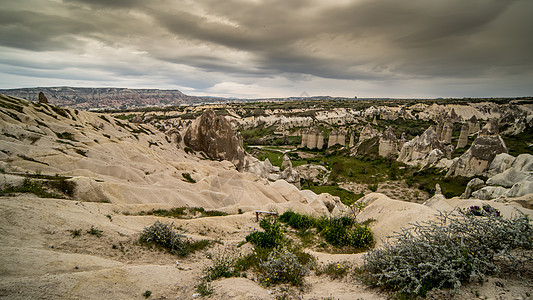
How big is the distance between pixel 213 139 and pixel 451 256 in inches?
1165

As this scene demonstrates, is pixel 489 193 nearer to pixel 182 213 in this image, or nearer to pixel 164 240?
pixel 182 213

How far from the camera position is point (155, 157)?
25.5 metres

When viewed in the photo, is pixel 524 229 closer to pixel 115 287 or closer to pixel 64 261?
pixel 115 287

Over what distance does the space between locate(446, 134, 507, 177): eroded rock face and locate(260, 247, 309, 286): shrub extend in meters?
33.7

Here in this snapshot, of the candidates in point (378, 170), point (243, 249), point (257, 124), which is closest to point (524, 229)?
point (243, 249)

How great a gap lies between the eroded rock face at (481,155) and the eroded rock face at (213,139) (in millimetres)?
29303

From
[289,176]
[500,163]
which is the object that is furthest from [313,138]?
[500,163]

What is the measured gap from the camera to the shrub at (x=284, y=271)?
7.06 meters

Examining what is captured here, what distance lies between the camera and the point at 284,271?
7074mm

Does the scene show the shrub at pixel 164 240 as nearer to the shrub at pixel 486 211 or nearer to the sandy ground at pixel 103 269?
the sandy ground at pixel 103 269

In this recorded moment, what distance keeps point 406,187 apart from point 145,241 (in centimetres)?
3596

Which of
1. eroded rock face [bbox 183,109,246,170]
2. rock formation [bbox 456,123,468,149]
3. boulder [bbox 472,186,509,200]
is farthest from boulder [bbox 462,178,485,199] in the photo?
rock formation [bbox 456,123,468,149]

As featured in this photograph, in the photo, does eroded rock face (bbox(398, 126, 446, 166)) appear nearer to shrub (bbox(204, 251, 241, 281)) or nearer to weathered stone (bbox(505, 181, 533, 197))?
weathered stone (bbox(505, 181, 533, 197))

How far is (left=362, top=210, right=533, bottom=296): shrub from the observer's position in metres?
5.39
